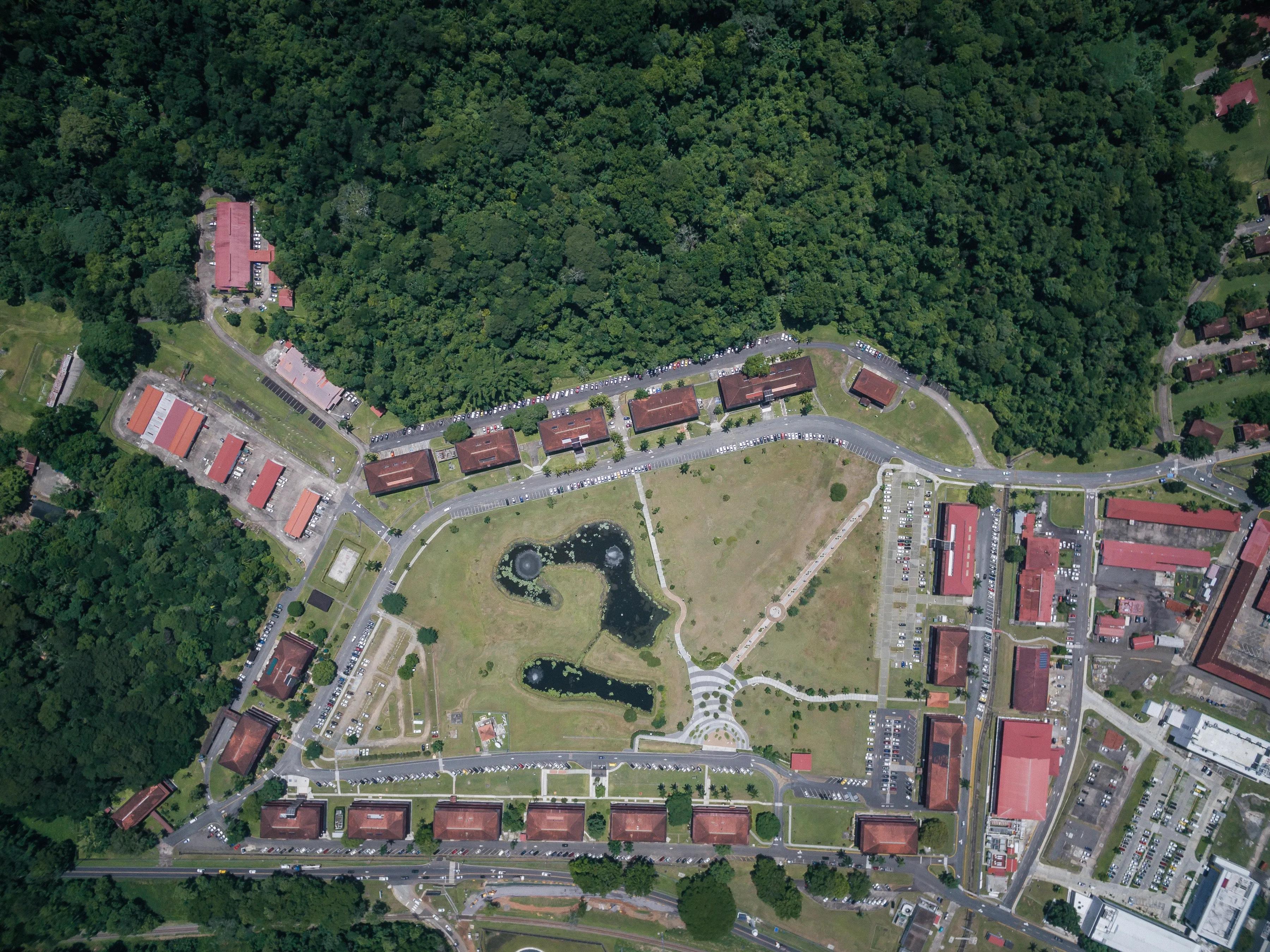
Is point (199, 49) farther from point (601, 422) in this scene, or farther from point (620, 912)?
point (620, 912)

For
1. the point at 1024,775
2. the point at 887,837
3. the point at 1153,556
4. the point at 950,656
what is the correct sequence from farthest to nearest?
1. the point at 1153,556
2. the point at 950,656
3. the point at 1024,775
4. the point at 887,837

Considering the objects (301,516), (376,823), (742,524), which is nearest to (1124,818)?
(742,524)

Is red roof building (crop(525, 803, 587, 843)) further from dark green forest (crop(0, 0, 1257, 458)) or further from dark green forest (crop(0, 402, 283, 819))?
dark green forest (crop(0, 0, 1257, 458))

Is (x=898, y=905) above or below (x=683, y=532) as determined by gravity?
below

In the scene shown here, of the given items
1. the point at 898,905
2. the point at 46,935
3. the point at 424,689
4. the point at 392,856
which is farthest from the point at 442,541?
the point at 898,905

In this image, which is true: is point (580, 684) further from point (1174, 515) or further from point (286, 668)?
point (1174, 515)

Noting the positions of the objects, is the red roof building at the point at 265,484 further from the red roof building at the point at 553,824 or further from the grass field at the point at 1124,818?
the grass field at the point at 1124,818
